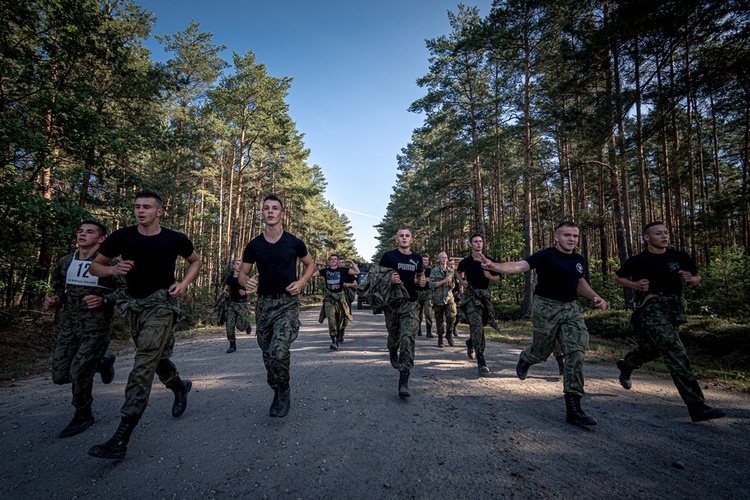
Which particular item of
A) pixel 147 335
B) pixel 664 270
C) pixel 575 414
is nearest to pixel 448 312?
pixel 664 270

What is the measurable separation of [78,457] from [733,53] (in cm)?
1241

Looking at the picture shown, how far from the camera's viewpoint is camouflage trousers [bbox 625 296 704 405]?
3699mm

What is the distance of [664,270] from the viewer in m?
4.26

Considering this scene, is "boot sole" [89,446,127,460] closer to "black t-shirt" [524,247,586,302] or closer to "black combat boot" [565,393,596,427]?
"black combat boot" [565,393,596,427]

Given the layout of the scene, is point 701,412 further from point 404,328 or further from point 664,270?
point 404,328

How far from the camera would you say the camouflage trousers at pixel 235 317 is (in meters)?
8.52

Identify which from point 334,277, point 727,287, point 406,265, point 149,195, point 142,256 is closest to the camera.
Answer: point 142,256

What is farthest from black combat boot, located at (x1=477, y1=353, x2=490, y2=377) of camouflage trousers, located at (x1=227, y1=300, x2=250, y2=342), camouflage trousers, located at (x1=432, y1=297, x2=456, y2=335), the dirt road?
camouflage trousers, located at (x1=227, y1=300, x2=250, y2=342)

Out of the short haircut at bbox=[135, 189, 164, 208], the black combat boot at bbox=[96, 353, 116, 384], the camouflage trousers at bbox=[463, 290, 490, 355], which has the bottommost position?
the black combat boot at bbox=[96, 353, 116, 384]

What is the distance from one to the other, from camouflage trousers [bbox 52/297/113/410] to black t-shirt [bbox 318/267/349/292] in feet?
17.1

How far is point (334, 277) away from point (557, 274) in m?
6.08

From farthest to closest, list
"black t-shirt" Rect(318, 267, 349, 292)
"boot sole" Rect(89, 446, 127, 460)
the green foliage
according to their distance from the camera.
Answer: the green foliage
"black t-shirt" Rect(318, 267, 349, 292)
"boot sole" Rect(89, 446, 127, 460)

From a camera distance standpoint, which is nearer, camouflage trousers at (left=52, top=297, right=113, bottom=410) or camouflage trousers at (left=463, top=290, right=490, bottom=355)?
camouflage trousers at (left=52, top=297, right=113, bottom=410)

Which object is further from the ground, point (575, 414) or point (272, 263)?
point (272, 263)
